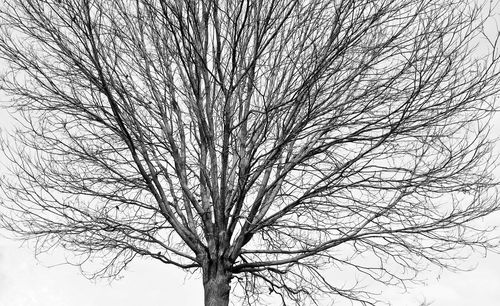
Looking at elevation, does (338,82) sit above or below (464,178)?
above

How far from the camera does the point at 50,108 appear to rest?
8.53m

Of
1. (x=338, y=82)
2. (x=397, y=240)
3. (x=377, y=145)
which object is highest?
(x=338, y=82)

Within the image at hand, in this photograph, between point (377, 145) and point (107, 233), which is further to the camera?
point (107, 233)

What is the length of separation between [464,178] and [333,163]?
167cm

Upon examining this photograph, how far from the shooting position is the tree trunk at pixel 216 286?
279 inches

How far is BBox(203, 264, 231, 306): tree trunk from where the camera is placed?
7086mm

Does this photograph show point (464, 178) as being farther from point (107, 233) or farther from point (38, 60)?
point (38, 60)

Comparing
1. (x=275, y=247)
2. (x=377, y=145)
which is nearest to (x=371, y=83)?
(x=377, y=145)

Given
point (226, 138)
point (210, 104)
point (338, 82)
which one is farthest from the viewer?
point (210, 104)

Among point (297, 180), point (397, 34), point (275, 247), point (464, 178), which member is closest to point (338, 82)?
point (397, 34)

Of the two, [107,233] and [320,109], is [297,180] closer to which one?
[320,109]

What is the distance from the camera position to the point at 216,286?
23.3 ft

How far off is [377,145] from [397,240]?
143 centimetres

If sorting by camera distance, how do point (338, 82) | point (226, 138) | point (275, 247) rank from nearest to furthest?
point (226, 138) → point (338, 82) → point (275, 247)
